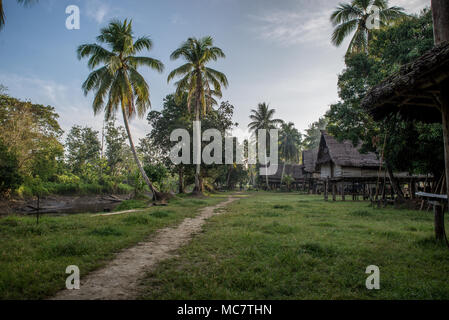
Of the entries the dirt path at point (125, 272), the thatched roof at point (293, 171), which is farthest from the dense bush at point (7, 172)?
the thatched roof at point (293, 171)

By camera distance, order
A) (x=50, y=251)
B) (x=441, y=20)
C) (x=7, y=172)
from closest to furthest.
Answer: (x=50, y=251)
(x=441, y=20)
(x=7, y=172)

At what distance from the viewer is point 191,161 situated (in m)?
24.3

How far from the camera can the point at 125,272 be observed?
363 cm

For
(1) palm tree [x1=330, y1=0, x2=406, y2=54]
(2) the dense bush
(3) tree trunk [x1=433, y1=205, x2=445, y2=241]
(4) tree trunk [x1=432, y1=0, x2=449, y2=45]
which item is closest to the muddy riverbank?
(2) the dense bush

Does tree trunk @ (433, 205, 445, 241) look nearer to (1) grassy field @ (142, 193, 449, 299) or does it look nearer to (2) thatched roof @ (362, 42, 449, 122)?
(1) grassy field @ (142, 193, 449, 299)

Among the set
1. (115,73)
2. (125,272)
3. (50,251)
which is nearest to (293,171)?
(115,73)

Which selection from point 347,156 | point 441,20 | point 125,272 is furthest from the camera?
point 347,156

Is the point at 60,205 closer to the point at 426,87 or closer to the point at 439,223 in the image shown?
the point at 439,223

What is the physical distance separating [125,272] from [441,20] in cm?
715

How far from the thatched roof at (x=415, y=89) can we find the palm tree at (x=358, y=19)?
13.6m

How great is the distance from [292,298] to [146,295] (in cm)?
168

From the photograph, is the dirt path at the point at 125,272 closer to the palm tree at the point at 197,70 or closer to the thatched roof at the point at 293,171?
the palm tree at the point at 197,70

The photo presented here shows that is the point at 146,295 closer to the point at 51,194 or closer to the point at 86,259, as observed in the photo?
the point at 86,259

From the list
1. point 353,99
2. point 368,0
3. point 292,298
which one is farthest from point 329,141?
point 292,298
